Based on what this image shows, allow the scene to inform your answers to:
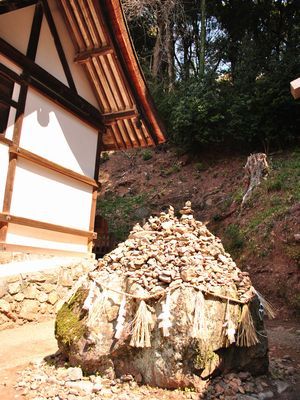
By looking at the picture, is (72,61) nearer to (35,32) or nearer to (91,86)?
(91,86)

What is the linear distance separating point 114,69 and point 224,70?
12641mm

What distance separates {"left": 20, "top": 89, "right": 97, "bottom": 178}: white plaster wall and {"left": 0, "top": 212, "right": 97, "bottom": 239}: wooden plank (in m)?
1.28

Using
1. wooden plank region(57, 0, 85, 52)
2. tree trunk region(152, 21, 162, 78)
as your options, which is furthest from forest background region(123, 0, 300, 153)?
wooden plank region(57, 0, 85, 52)

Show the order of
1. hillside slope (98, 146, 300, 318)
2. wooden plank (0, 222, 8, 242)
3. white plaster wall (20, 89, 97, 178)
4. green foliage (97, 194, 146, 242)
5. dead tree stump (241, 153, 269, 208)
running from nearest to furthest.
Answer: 1. wooden plank (0, 222, 8, 242)
2. white plaster wall (20, 89, 97, 178)
3. hillside slope (98, 146, 300, 318)
4. dead tree stump (241, 153, 269, 208)
5. green foliage (97, 194, 146, 242)

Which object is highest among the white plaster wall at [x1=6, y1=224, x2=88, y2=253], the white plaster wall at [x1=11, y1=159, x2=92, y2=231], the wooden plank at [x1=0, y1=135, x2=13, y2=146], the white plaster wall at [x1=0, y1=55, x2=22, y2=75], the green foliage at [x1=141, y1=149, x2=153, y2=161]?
the green foliage at [x1=141, y1=149, x2=153, y2=161]

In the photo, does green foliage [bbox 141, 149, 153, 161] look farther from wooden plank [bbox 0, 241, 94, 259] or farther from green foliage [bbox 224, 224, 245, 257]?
wooden plank [bbox 0, 241, 94, 259]

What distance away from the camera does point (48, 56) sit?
22.2ft

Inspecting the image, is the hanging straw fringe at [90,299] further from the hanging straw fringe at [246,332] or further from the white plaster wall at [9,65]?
the white plaster wall at [9,65]

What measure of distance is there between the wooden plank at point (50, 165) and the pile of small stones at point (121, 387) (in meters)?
3.54

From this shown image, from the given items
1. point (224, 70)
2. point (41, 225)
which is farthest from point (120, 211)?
point (224, 70)

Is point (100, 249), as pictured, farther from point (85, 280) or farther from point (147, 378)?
point (147, 378)

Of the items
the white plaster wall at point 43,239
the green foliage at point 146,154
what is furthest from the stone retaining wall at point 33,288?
the green foliage at point 146,154

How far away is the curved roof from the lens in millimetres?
6918

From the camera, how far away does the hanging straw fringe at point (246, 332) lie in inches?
137
